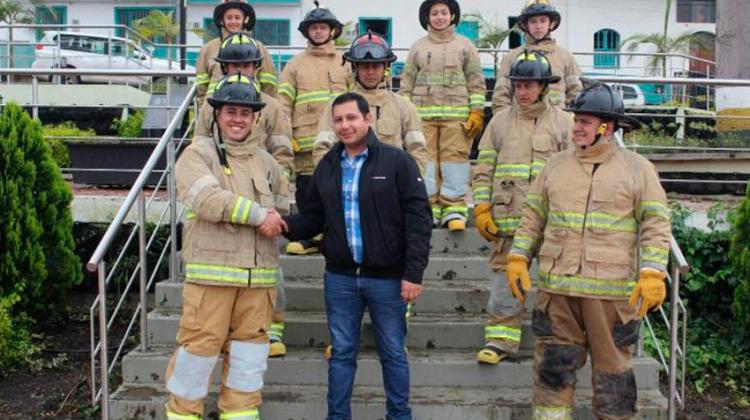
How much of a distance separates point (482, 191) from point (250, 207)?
160cm

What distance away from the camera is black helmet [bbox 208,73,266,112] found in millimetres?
4660

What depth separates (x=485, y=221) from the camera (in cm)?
534

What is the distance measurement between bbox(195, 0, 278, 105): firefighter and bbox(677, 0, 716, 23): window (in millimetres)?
25388

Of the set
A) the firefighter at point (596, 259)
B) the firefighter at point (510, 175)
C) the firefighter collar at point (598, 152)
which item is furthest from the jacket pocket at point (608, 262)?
the firefighter at point (510, 175)

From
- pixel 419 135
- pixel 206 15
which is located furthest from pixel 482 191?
pixel 206 15

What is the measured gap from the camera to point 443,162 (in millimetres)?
6637

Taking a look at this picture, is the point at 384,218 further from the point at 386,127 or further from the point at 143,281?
the point at 143,281

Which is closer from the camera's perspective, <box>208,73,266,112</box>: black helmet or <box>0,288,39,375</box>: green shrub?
<box>208,73,266,112</box>: black helmet

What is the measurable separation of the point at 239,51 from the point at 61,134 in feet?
16.1

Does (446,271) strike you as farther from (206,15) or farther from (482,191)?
(206,15)

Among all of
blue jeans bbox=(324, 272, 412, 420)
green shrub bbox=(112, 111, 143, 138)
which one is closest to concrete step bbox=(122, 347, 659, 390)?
blue jeans bbox=(324, 272, 412, 420)

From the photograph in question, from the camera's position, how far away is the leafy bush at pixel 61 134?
8828 millimetres

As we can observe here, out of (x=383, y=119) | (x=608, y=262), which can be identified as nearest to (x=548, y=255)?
(x=608, y=262)

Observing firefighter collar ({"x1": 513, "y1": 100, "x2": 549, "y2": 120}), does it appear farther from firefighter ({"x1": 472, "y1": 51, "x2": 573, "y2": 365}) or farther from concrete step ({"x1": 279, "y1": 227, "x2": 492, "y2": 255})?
concrete step ({"x1": 279, "y1": 227, "x2": 492, "y2": 255})
